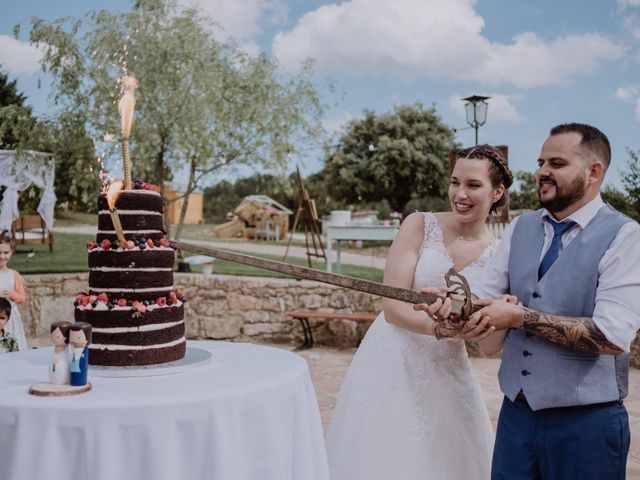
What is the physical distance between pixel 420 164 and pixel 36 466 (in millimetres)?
30805

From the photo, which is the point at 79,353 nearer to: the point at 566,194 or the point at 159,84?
the point at 566,194

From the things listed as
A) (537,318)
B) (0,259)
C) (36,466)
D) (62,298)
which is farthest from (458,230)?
(62,298)

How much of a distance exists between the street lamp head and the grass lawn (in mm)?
3368

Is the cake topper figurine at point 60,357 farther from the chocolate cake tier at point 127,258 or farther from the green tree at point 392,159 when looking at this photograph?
the green tree at point 392,159

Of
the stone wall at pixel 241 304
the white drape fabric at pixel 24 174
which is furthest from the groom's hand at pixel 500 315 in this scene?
the white drape fabric at pixel 24 174

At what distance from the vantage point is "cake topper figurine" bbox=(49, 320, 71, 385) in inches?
81.0

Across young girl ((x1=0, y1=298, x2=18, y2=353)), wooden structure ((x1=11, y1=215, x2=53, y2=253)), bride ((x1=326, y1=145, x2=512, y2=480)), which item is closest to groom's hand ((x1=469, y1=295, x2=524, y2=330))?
bride ((x1=326, y1=145, x2=512, y2=480))

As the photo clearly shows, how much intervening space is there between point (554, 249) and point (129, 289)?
154 cm

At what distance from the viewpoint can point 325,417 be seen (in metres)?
5.59

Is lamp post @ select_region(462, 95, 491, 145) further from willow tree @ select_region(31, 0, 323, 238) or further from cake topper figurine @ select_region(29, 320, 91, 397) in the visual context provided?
cake topper figurine @ select_region(29, 320, 91, 397)

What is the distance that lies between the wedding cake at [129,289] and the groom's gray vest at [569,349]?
135cm

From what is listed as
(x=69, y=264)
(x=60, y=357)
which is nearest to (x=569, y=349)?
(x=60, y=357)

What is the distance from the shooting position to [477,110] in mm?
11602

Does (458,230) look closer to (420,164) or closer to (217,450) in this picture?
(217,450)
